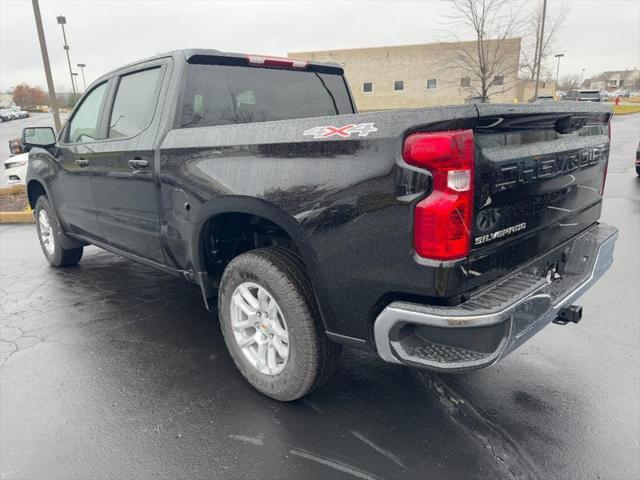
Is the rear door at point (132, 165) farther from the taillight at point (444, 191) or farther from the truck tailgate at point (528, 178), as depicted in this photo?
the truck tailgate at point (528, 178)

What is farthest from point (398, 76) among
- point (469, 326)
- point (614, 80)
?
point (614, 80)

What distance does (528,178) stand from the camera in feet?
7.22

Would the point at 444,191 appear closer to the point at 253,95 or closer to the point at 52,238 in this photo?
the point at 253,95

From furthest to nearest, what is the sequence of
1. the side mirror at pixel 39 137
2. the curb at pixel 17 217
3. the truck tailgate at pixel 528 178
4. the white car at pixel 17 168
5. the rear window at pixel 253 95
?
1. the white car at pixel 17 168
2. the curb at pixel 17 217
3. the side mirror at pixel 39 137
4. the rear window at pixel 253 95
5. the truck tailgate at pixel 528 178

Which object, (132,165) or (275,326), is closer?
(275,326)

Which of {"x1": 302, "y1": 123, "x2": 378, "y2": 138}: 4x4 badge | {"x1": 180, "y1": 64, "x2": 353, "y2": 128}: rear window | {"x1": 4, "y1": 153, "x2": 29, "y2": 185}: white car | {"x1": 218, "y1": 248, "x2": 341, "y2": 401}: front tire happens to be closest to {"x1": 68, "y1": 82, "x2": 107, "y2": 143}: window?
{"x1": 180, "y1": 64, "x2": 353, "y2": 128}: rear window

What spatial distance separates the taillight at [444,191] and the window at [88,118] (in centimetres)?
322

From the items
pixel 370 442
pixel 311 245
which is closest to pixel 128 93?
pixel 311 245

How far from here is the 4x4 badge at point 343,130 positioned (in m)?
2.06

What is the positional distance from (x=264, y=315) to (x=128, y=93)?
221 centimetres

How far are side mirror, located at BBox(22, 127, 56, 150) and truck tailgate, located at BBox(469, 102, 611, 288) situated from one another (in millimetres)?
4350

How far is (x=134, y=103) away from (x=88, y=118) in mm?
966

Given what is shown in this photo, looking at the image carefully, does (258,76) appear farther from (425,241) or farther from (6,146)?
(6,146)

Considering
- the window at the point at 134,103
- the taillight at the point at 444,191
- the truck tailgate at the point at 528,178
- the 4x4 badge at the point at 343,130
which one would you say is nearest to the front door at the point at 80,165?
the window at the point at 134,103
